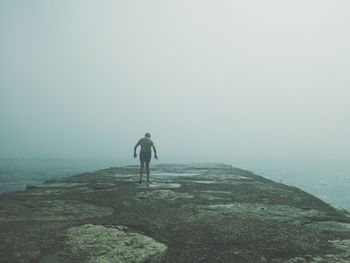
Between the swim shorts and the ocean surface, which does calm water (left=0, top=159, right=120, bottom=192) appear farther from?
the swim shorts

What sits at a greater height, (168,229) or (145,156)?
(145,156)

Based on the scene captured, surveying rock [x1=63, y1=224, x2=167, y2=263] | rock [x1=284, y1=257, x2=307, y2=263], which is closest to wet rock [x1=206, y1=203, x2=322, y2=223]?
rock [x1=284, y1=257, x2=307, y2=263]

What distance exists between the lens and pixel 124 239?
7.93m

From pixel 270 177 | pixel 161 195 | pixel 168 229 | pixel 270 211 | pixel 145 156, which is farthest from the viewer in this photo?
pixel 270 177

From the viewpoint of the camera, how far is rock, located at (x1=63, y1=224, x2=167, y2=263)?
22.4 feet

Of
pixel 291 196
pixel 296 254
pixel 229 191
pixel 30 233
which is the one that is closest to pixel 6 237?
pixel 30 233

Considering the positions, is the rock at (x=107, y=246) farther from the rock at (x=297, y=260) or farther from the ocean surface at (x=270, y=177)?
the ocean surface at (x=270, y=177)

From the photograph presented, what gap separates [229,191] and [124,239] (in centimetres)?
918

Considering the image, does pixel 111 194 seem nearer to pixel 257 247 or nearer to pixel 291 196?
pixel 291 196

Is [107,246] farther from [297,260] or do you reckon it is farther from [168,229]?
[297,260]

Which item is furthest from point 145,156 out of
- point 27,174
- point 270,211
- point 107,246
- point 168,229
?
point 27,174

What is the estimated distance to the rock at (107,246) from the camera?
6.82 metres

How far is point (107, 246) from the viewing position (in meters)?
7.43

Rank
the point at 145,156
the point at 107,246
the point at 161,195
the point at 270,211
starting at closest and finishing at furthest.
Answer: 1. the point at 107,246
2. the point at 270,211
3. the point at 161,195
4. the point at 145,156
